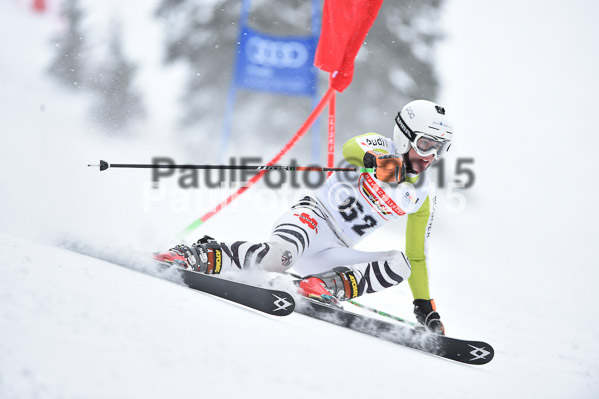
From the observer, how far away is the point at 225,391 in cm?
152

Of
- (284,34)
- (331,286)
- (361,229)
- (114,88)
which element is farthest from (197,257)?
(114,88)

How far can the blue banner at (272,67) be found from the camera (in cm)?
885

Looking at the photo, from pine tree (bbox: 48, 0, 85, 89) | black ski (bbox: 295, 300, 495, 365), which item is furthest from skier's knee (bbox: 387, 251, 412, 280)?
pine tree (bbox: 48, 0, 85, 89)

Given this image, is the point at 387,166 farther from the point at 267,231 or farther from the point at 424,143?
the point at 267,231

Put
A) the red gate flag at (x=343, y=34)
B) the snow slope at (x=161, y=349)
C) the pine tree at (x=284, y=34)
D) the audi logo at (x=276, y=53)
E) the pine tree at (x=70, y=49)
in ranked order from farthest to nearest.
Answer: the pine tree at (x=70, y=49) → the audi logo at (x=276, y=53) → the pine tree at (x=284, y=34) → the red gate flag at (x=343, y=34) → the snow slope at (x=161, y=349)

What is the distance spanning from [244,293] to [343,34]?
9.73 feet

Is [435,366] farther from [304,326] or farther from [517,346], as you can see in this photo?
[517,346]

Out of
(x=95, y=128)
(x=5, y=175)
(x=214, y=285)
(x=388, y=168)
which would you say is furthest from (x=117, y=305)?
(x=95, y=128)

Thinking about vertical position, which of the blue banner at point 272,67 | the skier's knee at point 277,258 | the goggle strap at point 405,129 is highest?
the blue banner at point 272,67

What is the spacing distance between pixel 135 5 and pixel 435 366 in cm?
941

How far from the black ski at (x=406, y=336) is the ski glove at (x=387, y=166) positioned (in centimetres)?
86

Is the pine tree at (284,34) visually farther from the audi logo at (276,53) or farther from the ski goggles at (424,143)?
the ski goggles at (424,143)

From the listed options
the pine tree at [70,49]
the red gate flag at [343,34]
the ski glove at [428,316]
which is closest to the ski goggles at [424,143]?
the ski glove at [428,316]

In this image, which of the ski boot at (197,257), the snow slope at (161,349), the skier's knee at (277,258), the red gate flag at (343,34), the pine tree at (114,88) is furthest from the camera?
the pine tree at (114,88)
